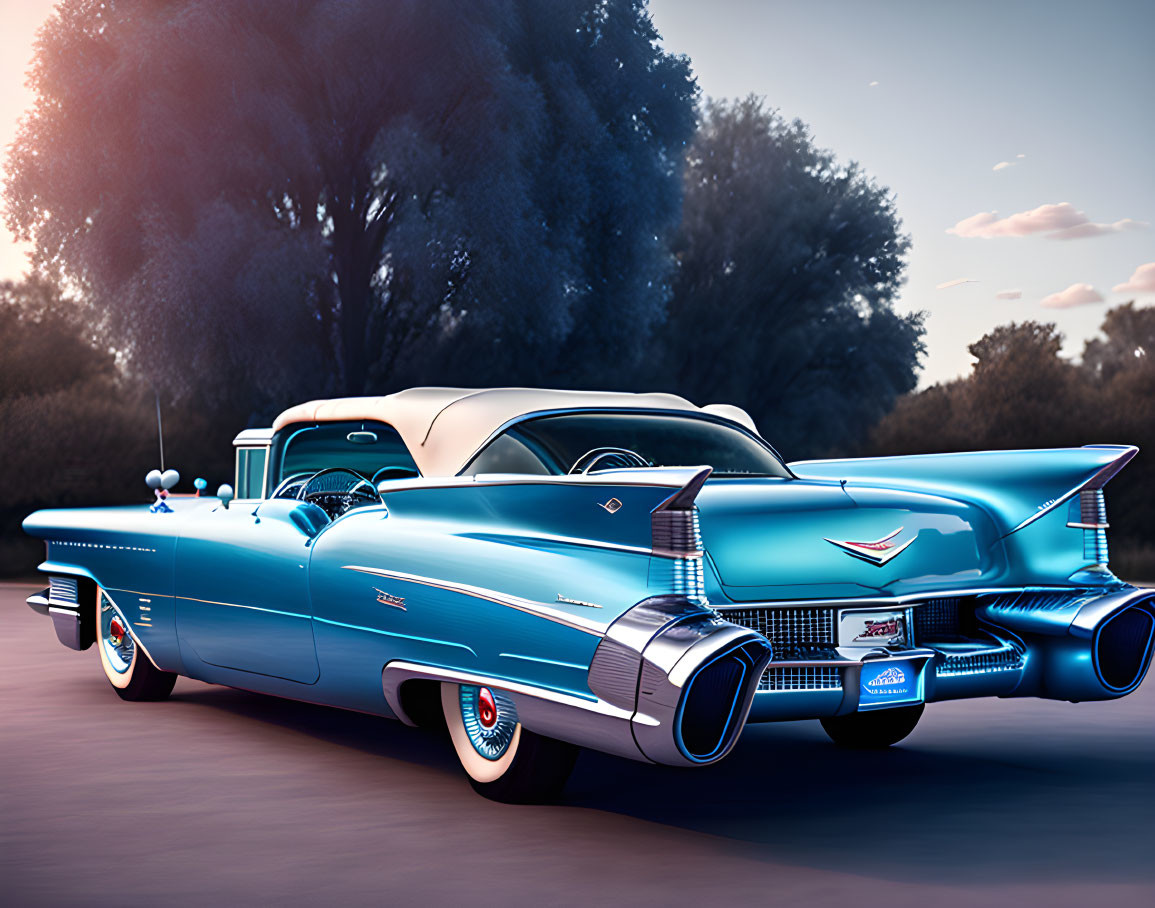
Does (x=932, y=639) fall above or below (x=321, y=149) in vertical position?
below

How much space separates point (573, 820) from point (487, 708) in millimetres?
487

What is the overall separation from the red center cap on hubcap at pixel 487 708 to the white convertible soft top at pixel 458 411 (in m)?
0.95

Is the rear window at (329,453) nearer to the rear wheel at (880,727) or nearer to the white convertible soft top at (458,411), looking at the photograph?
the white convertible soft top at (458,411)

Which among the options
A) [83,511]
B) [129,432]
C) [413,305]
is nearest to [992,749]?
[83,511]

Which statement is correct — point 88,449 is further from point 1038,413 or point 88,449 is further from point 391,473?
point 391,473

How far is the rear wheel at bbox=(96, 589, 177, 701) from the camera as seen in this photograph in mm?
7812

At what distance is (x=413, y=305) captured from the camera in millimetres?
23125

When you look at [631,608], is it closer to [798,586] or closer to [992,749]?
[798,586]

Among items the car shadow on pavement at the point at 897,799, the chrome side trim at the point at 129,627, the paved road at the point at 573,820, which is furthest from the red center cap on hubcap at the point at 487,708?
the chrome side trim at the point at 129,627

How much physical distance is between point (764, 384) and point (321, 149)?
470 inches

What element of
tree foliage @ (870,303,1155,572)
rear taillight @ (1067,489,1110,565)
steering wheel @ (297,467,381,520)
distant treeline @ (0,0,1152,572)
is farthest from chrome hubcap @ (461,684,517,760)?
tree foliage @ (870,303,1155,572)

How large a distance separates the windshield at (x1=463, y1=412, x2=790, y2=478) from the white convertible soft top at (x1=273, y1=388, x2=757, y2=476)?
2.4 inches

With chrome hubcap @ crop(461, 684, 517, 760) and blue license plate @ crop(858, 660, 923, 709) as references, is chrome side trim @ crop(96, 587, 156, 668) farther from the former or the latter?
blue license plate @ crop(858, 660, 923, 709)

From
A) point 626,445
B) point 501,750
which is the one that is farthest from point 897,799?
point 626,445
